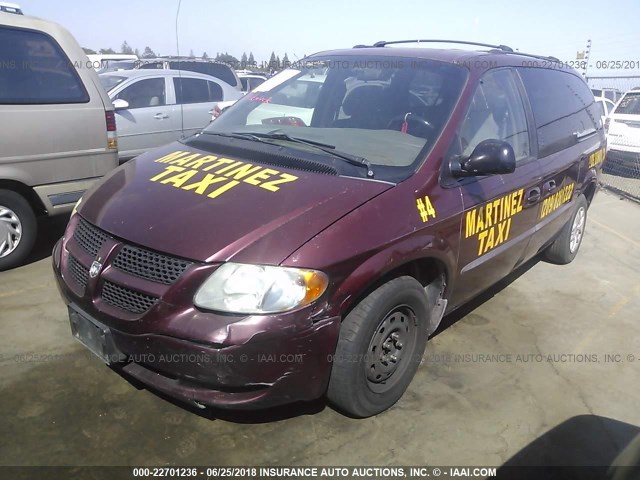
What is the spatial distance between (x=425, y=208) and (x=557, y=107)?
2280 mm

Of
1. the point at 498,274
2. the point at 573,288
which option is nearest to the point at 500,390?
the point at 498,274

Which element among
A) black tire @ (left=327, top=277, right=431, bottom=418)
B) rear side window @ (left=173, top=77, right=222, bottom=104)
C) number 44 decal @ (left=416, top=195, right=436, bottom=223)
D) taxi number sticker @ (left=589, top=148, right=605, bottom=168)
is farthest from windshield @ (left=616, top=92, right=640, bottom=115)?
black tire @ (left=327, top=277, right=431, bottom=418)

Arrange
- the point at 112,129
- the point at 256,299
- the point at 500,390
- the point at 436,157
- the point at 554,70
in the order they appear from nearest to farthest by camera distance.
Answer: the point at 256,299 → the point at 436,157 → the point at 500,390 → the point at 554,70 → the point at 112,129

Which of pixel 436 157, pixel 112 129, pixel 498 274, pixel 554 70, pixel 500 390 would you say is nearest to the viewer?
pixel 436 157

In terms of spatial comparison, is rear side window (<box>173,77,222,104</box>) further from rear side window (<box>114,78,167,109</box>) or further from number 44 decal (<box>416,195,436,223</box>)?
number 44 decal (<box>416,195,436,223</box>)

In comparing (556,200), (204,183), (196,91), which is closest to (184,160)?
(204,183)

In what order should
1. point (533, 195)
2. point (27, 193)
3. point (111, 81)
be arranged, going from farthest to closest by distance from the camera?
point (111, 81)
point (27, 193)
point (533, 195)

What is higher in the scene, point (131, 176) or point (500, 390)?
point (131, 176)

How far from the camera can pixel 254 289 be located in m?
2.18

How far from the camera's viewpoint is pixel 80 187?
182 inches

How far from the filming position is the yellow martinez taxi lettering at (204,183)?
104 inches

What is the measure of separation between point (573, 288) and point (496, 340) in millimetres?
1547

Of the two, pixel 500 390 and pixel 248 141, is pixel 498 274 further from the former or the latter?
pixel 248 141

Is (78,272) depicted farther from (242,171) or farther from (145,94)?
(145,94)
